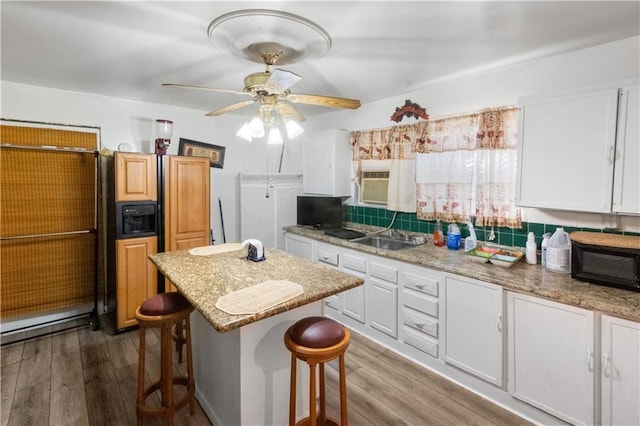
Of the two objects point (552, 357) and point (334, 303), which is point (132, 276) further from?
point (552, 357)

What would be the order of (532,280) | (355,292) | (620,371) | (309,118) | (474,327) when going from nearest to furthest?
(620,371), (532,280), (474,327), (355,292), (309,118)

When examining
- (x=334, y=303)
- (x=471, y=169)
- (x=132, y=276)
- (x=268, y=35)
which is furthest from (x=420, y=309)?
(x=132, y=276)

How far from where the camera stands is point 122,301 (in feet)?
9.82

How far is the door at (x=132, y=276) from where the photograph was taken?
9.77ft

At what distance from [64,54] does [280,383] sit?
106 inches

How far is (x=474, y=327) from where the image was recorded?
2.18 meters

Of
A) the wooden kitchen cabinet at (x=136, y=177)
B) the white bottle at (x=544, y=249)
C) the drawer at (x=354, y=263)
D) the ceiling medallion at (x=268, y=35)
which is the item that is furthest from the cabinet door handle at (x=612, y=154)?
the wooden kitchen cabinet at (x=136, y=177)

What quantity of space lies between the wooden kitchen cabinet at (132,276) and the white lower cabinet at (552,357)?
3.12 m

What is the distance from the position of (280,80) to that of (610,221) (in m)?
2.30

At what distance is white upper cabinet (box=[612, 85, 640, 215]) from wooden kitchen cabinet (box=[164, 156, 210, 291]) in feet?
11.1

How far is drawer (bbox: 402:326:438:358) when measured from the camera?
2456mm

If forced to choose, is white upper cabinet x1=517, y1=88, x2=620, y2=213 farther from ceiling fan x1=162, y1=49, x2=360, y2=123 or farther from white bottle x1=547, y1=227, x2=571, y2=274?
ceiling fan x1=162, y1=49, x2=360, y2=123

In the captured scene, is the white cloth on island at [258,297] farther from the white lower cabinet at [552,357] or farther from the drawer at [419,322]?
Answer: the white lower cabinet at [552,357]

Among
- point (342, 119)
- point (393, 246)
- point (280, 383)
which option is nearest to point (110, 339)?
point (280, 383)
